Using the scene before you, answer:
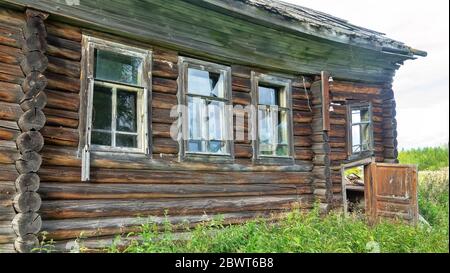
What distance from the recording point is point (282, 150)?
309 inches

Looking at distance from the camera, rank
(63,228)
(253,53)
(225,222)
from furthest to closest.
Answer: (253,53) < (225,222) < (63,228)

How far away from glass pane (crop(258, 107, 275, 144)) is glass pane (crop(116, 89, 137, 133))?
2501mm

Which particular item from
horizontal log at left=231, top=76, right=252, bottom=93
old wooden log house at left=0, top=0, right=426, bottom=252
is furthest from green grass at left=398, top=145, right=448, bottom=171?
horizontal log at left=231, top=76, right=252, bottom=93

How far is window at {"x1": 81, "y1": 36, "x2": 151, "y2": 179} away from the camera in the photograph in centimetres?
539

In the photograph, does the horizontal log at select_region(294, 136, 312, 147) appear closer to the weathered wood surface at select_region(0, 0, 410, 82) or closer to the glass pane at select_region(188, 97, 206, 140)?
the weathered wood surface at select_region(0, 0, 410, 82)

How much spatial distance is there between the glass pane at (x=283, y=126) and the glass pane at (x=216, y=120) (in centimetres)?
146

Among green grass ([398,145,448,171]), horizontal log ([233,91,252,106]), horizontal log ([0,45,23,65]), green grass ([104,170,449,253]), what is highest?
horizontal log ([0,45,23,65])

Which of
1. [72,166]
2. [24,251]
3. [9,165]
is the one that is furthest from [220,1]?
[24,251]

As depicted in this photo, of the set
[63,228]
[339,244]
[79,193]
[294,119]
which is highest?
[294,119]

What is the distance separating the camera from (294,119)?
803cm

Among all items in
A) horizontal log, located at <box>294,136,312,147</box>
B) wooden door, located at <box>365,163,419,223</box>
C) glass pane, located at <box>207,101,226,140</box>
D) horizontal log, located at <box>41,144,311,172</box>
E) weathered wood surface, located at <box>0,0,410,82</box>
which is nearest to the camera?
horizontal log, located at <box>41,144,311,172</box>

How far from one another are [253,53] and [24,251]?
4.82 meters

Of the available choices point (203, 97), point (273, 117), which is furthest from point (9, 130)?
point (273, 117)
